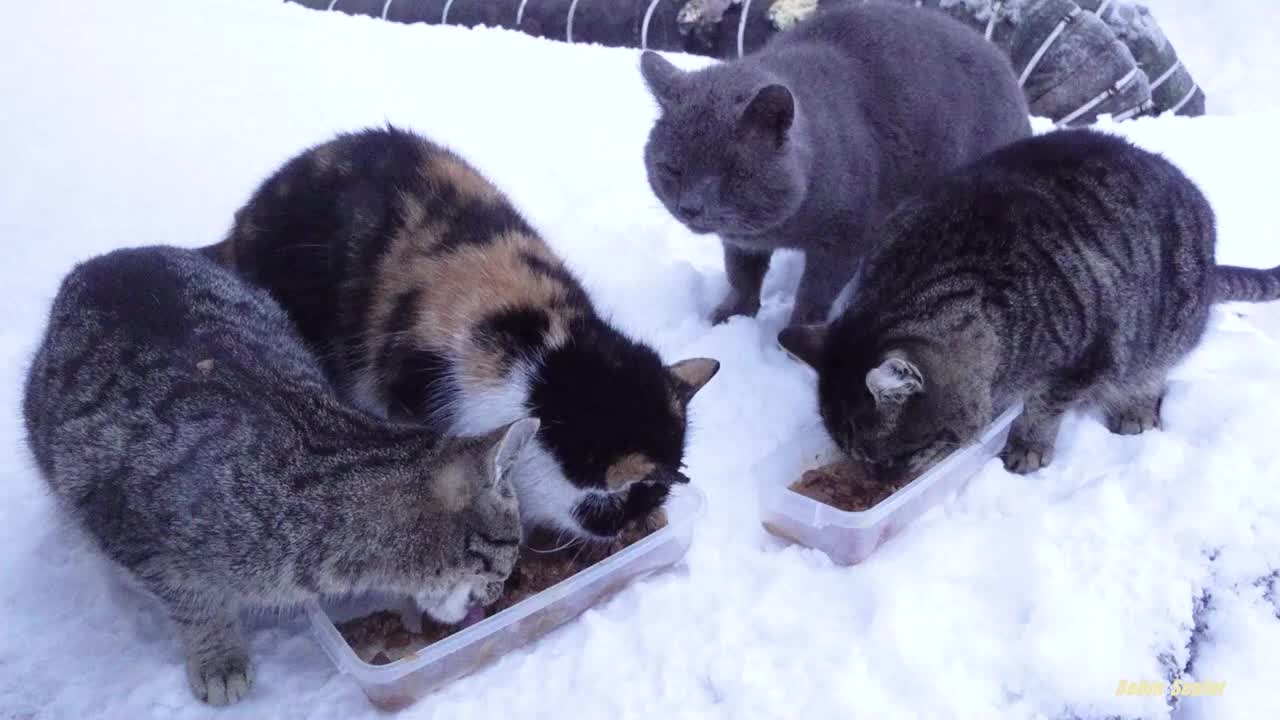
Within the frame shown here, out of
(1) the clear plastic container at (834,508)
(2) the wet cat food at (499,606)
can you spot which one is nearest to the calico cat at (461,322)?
(2) the wet cat food at (499,606)

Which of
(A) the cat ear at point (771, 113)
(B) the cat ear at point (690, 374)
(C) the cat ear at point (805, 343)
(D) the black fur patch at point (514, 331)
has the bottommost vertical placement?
(C) the cat ear at point (805, 343)

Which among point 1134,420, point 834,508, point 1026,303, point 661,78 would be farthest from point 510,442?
point 1134,420

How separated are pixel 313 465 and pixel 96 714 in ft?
2.72

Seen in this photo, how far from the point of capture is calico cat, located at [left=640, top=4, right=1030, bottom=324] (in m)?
3.47

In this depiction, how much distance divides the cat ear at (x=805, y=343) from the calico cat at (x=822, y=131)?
688 millimetres

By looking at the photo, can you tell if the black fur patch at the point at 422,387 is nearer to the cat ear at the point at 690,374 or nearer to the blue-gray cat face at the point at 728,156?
the cat ear at the point at 690,374

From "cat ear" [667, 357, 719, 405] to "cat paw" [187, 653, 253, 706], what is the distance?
136 centimetres

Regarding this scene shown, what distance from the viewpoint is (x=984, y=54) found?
4348mm

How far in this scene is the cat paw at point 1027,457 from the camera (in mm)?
3146

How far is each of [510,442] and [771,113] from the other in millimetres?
1848

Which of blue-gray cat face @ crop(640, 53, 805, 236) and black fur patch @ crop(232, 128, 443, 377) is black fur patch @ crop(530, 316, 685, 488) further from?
blue-gray cat face @ crop(640, 53, 805, 236)

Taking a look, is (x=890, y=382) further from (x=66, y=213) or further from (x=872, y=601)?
(x=66, y=213)

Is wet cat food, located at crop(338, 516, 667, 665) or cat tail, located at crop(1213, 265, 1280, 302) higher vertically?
cat tail, located at crop(1213, 265, 1280, 302)

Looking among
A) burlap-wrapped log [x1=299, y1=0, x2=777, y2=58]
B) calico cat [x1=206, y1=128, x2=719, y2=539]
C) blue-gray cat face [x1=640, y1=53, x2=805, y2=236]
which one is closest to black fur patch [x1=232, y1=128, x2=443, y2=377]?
calico cat [x1=206, y1=128, x2=719, y2=539]
